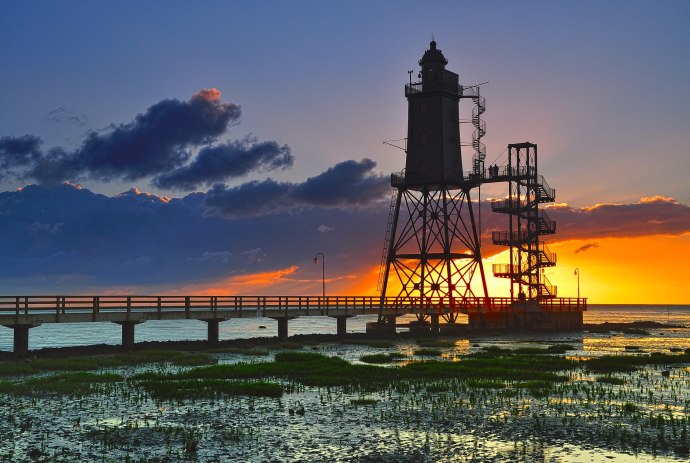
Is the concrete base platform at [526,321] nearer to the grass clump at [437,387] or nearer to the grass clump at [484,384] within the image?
the grass clump at [484,384]

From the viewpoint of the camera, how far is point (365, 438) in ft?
60.6

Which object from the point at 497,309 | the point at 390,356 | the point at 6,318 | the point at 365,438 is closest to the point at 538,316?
the point at 497,309

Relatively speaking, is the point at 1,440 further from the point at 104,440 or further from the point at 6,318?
the point at 6,318

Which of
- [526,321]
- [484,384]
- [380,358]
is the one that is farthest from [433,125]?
[484,384]

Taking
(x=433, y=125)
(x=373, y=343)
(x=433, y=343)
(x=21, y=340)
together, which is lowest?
(x=433, y=343)

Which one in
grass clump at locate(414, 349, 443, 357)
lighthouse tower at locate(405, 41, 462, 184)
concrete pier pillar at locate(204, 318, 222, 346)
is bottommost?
grass clump at locate(414, 349, 443, 357)

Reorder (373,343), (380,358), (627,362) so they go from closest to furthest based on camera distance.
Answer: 1. (627,362)
2. (380,358)
3. (373,343)

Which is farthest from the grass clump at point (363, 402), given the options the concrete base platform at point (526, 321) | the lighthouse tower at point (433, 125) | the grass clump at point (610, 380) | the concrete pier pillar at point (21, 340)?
the concrete base platform at point (526, 321)

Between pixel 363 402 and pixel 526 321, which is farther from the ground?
pixel 526 321

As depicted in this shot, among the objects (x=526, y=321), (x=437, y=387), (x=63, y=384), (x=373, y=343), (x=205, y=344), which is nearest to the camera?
(x=437, y=387)

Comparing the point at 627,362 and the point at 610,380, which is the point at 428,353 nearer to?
the point at 627,362

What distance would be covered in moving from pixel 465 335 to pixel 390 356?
3137cm

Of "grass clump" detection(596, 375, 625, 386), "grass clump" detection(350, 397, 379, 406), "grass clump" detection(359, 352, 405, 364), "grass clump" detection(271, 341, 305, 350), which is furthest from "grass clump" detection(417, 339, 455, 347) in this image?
"grass clump" detection(350, 397, 379, 406)

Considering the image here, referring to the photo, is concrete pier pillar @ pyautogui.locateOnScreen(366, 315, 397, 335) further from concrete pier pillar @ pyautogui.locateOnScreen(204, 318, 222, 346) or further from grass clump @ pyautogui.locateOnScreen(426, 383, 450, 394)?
grass clump @ pyautogui.locateOnScreen(426, 383, 450, 394)
